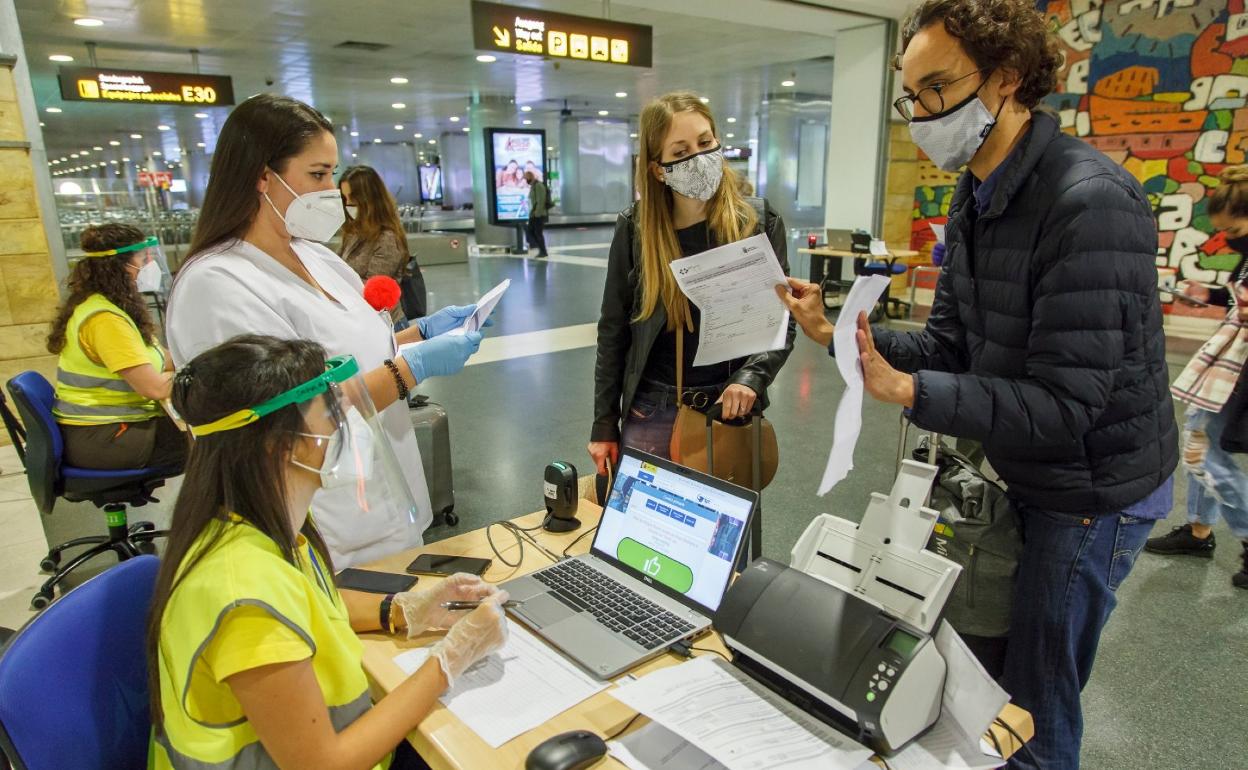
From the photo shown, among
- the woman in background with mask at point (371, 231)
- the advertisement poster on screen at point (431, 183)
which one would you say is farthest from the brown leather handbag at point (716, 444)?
the advertisement poster on screen at point (431, 183)

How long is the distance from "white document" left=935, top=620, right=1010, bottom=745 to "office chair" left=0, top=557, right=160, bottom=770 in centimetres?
126

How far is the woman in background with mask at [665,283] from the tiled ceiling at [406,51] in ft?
16.5

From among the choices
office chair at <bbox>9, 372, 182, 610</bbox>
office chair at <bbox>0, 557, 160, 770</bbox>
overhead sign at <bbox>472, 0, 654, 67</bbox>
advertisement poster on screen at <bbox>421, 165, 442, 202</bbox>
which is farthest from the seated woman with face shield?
advertisement poster on screen at <bbox>421, 165, 442, 202</bbox>

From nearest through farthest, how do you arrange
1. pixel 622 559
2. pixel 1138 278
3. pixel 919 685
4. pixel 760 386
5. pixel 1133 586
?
1. pixel 919 685
2. pixel 1138 278
3. pixel 622 559
4. pixel 760 386
5. pixel 1133 586

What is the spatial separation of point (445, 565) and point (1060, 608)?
121cm

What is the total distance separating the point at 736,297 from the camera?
1.74 meters

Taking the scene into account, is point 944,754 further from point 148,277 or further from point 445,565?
point 148,277

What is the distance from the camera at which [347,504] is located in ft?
5.29

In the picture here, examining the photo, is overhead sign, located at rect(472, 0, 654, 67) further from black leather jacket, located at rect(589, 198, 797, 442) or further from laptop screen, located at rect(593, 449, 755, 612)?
laptop screen, located at rect(593, 449, 755, 612)

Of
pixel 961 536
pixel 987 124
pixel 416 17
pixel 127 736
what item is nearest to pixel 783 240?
pixel 987 124

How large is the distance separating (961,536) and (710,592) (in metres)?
0.47

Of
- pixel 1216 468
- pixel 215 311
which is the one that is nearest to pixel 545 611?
pixel 215 311

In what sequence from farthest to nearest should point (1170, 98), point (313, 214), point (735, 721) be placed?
point (1170, 98)
point (313, 214)
point (735, 721)

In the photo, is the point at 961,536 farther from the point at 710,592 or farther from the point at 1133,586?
the point at 1133,586
